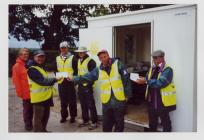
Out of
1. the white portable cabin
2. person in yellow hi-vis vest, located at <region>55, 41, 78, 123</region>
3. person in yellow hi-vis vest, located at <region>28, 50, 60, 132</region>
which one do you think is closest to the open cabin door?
the white portable cabin

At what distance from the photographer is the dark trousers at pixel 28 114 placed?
4.00m

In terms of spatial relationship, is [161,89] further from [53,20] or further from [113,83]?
[53,20]

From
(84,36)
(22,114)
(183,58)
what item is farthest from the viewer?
(84,36)

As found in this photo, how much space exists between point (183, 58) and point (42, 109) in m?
1.55

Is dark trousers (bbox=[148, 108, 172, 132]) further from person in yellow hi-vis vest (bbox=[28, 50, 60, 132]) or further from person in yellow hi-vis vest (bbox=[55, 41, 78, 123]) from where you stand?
person in yellow hi-vis vest (bbox=[28, 50, 60, 132])

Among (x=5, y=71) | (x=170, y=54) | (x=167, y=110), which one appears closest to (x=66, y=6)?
(x=5, y=71)

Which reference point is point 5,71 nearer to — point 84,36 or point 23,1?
point 23,1

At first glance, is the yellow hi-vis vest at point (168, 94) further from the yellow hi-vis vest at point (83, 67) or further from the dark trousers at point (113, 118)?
the yellow hi-vis vest at point (83, 67)

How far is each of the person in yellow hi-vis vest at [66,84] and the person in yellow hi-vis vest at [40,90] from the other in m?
0.18

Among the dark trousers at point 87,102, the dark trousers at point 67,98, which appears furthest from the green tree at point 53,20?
the dark trousers at point 87,102

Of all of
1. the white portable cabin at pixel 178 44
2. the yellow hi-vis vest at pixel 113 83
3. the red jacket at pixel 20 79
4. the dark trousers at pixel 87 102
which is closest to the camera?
the white portable cabin at pixel 178 44

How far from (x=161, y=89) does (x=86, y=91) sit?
892 mm

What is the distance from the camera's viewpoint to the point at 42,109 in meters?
3.94

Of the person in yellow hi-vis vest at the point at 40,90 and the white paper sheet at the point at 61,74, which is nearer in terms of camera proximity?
the person in yellow hi-vis vest at the point at 40,90
